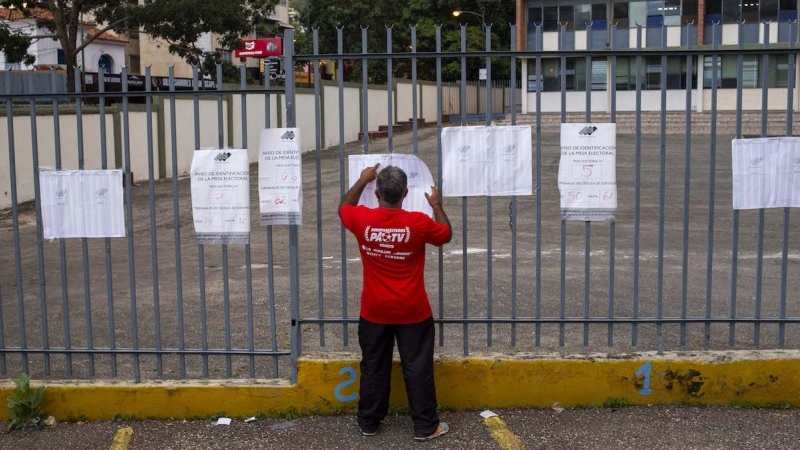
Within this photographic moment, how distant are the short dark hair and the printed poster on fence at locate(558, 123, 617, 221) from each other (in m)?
1.04

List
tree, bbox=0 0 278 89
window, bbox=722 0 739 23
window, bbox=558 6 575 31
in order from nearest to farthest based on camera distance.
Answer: tree, bbox=0 0 278 89, window, bbox=722 0 739 23, window, bbox=558 6 575 31

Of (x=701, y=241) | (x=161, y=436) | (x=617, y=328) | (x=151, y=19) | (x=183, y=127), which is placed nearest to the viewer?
(x=161, y=436)

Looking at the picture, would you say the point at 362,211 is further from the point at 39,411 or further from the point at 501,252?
the point at 501,252

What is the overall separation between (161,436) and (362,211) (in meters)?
1.81

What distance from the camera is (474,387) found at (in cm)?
533

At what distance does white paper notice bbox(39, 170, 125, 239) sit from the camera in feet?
17.2

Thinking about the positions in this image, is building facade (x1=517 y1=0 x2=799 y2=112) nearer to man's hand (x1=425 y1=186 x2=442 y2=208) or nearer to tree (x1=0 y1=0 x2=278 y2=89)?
tree (x1=0 y1=0 x2=278 y2=89)

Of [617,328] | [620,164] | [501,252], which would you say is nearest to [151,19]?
[620,164]

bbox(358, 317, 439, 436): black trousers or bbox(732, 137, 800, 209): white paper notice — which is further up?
bbox(732, 137, 800, 209): white paper notice

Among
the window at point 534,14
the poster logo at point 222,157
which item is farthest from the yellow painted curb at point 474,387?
the window at point 534,14

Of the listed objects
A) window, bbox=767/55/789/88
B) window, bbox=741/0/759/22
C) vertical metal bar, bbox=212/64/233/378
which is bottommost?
vertical metal bar, bbox=212/64/233/378

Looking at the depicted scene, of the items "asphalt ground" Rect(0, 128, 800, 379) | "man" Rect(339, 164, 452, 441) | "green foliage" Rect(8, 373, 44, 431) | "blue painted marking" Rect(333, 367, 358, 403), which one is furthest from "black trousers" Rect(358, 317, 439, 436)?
"green foliage" Rect(8, 373, 44, 431)

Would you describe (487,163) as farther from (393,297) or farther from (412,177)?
(393,297)

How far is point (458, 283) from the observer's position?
9398 millimetres
